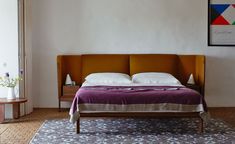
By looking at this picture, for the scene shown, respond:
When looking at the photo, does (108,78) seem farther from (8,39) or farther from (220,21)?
(220,21)

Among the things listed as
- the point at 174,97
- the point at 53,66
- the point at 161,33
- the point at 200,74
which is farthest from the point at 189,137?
the point at 53,66

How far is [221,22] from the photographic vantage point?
607cm

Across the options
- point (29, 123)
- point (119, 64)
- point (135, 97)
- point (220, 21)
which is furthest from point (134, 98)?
point (220, 21)

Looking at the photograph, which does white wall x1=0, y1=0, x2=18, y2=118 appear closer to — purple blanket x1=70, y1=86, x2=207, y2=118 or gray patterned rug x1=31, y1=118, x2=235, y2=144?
gray patterned rug x1=31, y1=118, x2=235, y2=144

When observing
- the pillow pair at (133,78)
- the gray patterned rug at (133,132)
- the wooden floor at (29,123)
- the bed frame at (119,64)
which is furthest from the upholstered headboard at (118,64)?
the gray patterned rug at (133,132)

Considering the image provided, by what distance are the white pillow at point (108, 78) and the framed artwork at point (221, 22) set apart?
1.73 metres

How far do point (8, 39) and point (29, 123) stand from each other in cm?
131

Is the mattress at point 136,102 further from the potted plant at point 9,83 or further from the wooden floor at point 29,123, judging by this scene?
the potted plant at point 9,83

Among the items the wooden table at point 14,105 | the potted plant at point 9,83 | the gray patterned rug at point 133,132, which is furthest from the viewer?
the potted plant at point 9,83

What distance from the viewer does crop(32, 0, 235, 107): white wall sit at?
5996 mm

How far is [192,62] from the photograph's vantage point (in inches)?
239

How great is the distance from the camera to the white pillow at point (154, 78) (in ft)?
17.5

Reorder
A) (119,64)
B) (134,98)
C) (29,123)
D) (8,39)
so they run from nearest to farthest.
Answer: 1. (134,98)
2. (29,123)
3. (8,39)
4. (119,64)

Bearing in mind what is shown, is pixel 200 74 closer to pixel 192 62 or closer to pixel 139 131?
pixel 192 62
